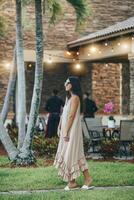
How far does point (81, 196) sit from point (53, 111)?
8246 millimetres

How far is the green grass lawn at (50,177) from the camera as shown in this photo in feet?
30.5

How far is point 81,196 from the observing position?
816cm

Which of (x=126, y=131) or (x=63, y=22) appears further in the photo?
(x=63, y=22)

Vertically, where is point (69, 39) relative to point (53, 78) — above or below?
above

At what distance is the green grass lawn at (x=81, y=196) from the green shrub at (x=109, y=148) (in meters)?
4.39

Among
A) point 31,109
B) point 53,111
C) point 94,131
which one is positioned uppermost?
point 31,109

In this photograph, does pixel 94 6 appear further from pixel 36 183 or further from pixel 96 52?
pixel 36 183

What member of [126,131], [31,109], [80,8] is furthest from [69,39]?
[31,109]

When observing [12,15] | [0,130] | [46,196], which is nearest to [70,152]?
[46,196]

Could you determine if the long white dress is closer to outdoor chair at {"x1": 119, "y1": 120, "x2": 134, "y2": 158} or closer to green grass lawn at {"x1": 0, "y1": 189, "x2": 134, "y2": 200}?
green grass lawn at {"x1": 0, "y1": 189, "x2": 134, "y2": 200}

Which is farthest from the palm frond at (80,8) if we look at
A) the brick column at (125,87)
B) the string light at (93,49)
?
the brick column at (125,87)

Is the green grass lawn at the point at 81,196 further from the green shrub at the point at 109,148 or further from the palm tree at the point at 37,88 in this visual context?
the green shrub at the point at 109,148

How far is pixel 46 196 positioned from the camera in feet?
26.9

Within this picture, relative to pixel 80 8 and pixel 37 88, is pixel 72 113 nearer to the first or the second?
pixel 37 88
